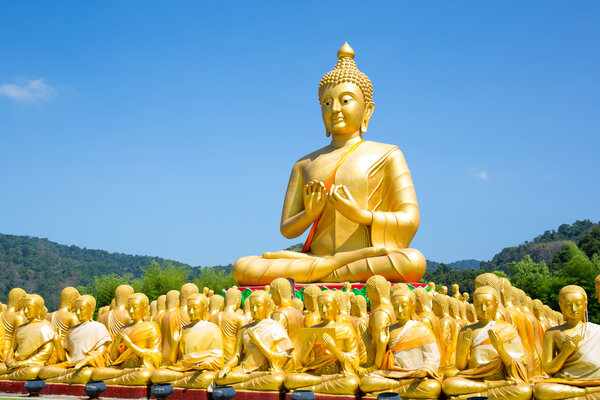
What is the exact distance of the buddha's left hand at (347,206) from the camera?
1191 cm

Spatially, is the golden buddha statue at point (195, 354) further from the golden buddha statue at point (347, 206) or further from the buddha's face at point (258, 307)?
the golden buddha statue at point (347, 206)

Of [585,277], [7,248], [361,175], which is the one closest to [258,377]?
[361,175]

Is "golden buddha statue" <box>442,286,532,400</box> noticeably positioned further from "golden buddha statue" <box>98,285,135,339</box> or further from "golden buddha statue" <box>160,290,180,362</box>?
"golden buddha statue" <box>98,285,135,339</box>

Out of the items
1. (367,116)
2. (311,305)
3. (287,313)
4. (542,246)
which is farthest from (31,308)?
(542,246)

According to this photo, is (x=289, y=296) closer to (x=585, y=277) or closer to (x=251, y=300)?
(x=251, y=300)

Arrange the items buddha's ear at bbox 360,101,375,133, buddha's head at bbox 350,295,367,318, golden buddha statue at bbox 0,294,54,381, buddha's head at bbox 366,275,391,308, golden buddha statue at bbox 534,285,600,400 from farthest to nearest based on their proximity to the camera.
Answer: buddha's ear at bbox 360,101,375,133, golden buddha statue at bbox 0,294,54,381, buddha's head at bbox 350,295,367,318, buddha's head at bbox 366,275,391,308, golden buddha statue at bbox 534,285,600,400

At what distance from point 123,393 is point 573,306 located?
503cm

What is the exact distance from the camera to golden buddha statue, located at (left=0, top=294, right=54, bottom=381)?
8500 mm

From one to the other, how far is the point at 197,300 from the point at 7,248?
207ft

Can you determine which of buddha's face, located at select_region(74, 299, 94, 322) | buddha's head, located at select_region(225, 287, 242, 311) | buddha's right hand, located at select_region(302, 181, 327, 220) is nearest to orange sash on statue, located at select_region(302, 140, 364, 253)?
buddha's right hand, located at select_region(302, 181, 327, 220)

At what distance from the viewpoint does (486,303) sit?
6.59 meters

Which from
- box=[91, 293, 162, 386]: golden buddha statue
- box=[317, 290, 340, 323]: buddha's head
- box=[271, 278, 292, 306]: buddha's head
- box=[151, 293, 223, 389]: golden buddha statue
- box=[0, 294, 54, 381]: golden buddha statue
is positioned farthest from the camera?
box=[0, 294, 54, 381]: golden buddha statue

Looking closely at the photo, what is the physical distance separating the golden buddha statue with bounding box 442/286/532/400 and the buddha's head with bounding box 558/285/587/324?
1.78ft

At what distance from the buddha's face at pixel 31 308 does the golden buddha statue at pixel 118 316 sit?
89 centimetres
